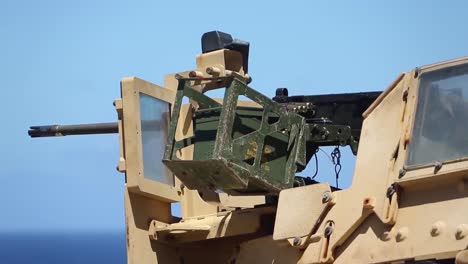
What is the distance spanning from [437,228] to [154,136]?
Result: 11.5ft

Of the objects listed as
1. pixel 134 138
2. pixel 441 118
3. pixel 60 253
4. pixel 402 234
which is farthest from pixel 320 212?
pixel 60 253

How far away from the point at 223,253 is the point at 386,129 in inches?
84.5

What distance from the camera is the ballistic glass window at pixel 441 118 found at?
8.45 m

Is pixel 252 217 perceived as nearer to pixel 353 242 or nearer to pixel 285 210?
pixel 285 210

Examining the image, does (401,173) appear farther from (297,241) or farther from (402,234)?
(297,241)

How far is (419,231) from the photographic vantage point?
8.29 m

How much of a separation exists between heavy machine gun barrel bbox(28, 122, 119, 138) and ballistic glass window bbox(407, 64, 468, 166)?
4.54m

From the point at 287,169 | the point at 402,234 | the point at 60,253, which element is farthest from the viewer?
the point at 60,253

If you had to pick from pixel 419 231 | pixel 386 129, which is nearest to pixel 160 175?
pixel 386 129

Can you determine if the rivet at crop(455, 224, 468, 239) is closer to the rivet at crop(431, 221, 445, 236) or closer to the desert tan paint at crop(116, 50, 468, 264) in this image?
the desert tan paint at crop(116, 50, 468, 264)

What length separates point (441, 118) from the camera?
8664 millimetres

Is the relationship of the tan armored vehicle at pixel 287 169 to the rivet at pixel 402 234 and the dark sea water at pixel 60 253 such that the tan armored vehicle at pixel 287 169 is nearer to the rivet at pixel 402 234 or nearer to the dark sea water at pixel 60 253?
the rivet at pixel 402 234

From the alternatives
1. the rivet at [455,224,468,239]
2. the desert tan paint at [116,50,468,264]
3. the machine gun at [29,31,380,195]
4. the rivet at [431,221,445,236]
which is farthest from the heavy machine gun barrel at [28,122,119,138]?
the rivet at [455,224,468,239]

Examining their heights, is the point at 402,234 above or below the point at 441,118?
below
